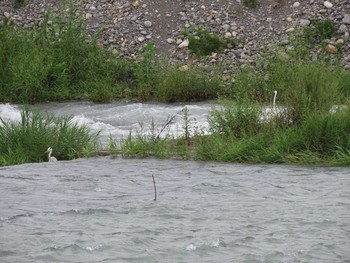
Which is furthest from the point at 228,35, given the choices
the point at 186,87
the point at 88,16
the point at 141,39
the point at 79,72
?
the point at 88,16

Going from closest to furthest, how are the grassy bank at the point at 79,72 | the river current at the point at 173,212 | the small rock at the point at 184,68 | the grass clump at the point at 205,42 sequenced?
the river current at the point at 173,212
the grassy bank at the point at 79,72
the small rock at the point at 184,68
the grass clump at the point at 205,42

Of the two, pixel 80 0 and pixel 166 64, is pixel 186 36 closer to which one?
pixel 166 64

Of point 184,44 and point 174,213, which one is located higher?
point 184,44

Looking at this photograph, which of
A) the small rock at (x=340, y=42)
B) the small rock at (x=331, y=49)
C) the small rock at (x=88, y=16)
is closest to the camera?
the small rock at (x=331, y=49)

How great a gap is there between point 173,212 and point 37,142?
3.81m

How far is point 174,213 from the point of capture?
6793 mm

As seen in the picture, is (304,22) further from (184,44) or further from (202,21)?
(184,44)

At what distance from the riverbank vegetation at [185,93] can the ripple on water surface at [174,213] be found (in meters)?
0.55

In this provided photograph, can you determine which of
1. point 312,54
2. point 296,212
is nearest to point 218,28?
point 312,54

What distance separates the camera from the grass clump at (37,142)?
33.2 feet

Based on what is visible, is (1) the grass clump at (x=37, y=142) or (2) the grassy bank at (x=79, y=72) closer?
(1) the grass clump at (x=37, y=142)

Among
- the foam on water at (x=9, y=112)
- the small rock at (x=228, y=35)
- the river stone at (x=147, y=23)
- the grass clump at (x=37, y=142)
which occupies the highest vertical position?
the river stone at (x=147, y=23)

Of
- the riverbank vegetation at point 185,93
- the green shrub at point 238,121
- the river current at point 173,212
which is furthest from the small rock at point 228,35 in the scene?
the river current at point 173,212

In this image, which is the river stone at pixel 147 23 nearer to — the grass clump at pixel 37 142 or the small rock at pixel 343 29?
the small rock at pixel 343 29
